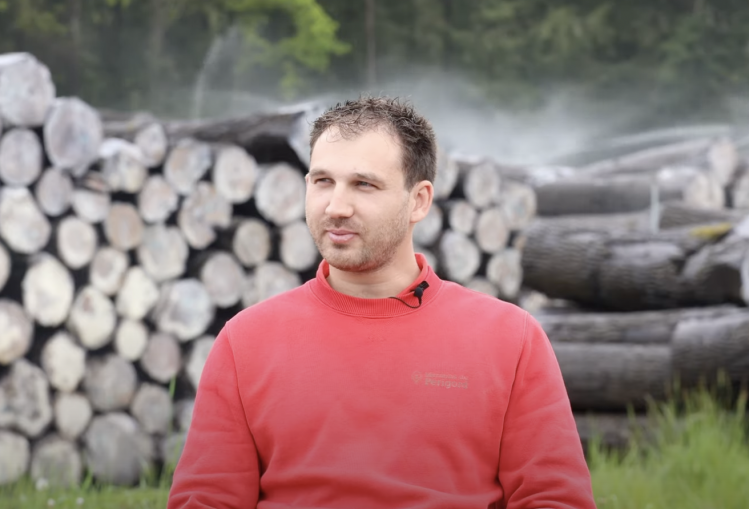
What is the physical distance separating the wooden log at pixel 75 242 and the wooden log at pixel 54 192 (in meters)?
0.06

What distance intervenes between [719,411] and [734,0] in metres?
3.16

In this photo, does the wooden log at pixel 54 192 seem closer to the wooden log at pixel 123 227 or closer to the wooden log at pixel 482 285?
the wooden log at pixel 123 227

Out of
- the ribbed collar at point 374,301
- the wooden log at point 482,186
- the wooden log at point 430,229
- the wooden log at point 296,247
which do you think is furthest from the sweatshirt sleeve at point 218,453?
the wooden log at point 482,186

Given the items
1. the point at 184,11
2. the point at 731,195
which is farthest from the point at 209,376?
the point at 731,195

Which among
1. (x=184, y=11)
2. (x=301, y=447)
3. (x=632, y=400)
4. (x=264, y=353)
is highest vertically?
(x=184, y=11)

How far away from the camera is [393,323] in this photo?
1.22m

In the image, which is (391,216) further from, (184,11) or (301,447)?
(184,11)

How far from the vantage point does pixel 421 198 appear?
129cm

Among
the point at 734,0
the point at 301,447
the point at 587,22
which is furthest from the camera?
the point at 587,22

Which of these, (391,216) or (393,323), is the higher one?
(391,216)

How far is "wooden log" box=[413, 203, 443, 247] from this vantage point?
4.30 metres

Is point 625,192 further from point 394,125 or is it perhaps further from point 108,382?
point 394,125

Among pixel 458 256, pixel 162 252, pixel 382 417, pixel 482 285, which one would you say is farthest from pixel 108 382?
pixel 382 417

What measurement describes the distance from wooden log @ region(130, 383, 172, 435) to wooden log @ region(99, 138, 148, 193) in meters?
0.80
